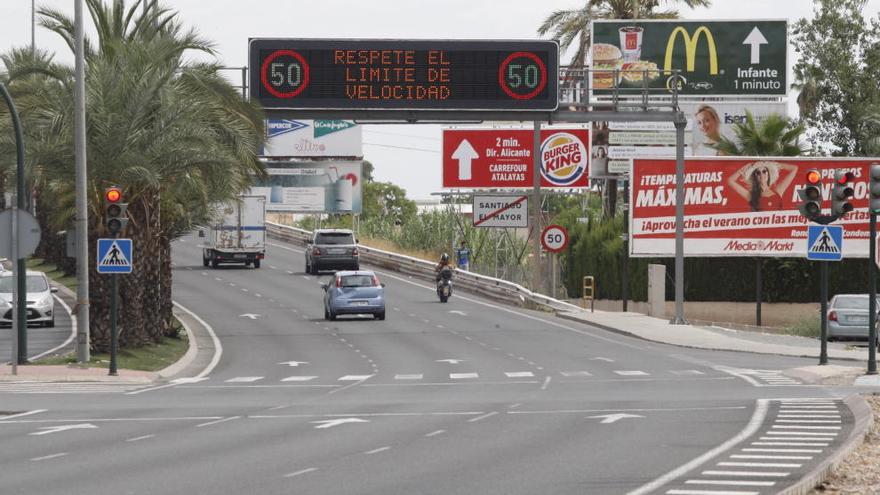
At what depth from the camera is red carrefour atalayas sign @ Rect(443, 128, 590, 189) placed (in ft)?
287

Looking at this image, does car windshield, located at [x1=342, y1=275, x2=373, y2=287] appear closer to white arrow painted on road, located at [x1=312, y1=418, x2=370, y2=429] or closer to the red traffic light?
the red traffic light

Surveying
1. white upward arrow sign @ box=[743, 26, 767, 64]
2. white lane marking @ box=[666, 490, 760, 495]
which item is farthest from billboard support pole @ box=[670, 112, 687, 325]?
white lane marking @ box=[666, 490, 760, 495]

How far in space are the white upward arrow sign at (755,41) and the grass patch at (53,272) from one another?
33.6 m

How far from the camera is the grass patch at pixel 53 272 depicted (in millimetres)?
63425

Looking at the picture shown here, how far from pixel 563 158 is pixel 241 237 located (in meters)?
21.1

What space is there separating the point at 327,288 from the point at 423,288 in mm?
15662

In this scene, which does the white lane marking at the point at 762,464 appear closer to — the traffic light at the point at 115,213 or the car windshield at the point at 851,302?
the traffic light at the point at 115,213

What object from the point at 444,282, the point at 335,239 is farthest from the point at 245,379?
the point at 335,239

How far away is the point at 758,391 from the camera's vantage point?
27.1 m

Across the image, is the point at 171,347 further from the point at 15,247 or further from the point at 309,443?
the point at 309,443

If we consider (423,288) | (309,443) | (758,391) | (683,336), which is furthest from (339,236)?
(309,443)

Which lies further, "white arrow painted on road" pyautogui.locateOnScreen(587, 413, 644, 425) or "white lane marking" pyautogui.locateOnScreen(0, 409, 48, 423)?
"white lane marking" pyautogui.locateOnScreen(0, 409, 48, 423)

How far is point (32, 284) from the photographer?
155ft

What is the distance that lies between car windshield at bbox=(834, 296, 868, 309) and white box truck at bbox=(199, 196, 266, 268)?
34520 mm
